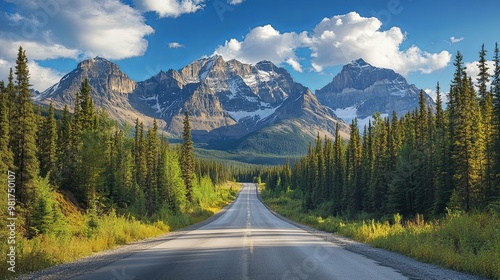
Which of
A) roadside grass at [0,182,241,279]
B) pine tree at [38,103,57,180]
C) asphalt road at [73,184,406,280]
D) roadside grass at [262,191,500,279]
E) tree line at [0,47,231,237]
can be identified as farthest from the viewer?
pine tree at [38,103,57,180]

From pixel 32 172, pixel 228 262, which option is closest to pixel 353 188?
pixel 32 172

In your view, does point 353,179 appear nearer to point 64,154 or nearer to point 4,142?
point 64,154

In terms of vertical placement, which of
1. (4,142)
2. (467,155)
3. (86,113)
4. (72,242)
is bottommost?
(72,242)

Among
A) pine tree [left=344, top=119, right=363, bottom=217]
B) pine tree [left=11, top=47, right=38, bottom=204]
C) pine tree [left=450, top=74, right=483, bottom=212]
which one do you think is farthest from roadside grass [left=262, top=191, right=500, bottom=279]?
pine tree [left=344, top=119, right=363, bottom=217]

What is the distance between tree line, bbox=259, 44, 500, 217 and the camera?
33.2 meters

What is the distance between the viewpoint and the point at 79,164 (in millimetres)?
42062

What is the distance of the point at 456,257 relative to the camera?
12.5m

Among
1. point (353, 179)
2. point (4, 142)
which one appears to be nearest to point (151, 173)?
point (353, 179)

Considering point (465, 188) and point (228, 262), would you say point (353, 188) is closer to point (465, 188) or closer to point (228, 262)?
point (465, 188)

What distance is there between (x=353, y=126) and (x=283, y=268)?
196 ft

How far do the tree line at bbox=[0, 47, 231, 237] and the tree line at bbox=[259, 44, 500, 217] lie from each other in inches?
1045

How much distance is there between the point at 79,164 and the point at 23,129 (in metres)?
14.8

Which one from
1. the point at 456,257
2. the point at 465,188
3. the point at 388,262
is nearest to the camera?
the point at 456,257

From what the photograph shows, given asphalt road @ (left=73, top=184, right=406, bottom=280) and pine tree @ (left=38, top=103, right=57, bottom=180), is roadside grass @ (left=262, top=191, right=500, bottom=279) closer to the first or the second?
asphalt road @ (left=73, top=184, right=406, bottom=280)
